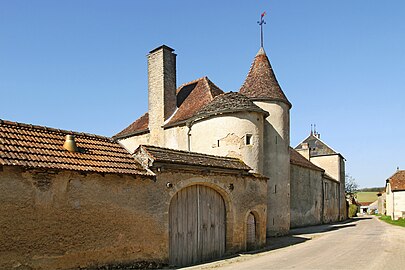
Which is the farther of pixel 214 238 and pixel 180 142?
pixel 180 142

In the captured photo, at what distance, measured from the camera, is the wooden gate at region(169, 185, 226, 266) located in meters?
12.4

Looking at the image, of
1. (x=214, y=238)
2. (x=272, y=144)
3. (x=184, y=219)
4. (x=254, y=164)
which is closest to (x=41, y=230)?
(x=184, y=219)

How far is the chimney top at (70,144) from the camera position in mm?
10539

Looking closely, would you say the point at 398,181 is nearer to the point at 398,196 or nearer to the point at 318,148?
the point at 398,196

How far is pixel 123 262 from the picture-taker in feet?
34.4

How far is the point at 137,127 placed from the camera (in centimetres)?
2588

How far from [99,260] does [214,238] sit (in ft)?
16.8

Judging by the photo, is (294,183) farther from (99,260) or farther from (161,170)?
(99,260)

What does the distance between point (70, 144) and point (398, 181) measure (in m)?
43.4

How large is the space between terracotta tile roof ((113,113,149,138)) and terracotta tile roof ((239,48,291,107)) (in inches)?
283

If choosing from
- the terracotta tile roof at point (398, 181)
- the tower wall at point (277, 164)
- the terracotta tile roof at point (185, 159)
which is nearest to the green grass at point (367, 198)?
the terracotta tile roof at point (398, 181)

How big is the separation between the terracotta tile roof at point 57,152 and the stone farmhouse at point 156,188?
4 cm

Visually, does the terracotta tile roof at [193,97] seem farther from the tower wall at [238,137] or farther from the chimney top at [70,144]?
the chimney top at [70,144]

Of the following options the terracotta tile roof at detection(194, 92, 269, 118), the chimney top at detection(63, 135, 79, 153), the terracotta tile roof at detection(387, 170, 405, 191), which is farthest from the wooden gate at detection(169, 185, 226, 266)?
the terracotta tile roof at detection(387, 170, 405, 191)
